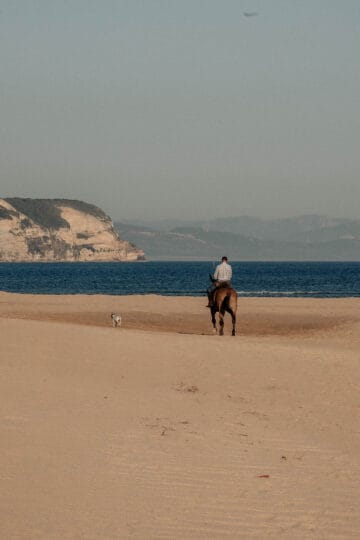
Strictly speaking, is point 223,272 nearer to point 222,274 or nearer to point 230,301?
point 222,274

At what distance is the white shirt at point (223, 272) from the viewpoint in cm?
2517

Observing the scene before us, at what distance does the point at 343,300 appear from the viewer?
162 ft

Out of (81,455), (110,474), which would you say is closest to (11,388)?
(81,455)

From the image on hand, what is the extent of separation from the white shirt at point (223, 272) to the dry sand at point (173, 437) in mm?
3361

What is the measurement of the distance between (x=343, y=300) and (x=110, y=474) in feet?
135

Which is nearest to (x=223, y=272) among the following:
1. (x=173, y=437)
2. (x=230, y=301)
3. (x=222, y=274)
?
(x=222, y=274)

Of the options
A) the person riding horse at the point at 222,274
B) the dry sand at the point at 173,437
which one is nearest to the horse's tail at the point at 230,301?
the person riding horse at the point at 222,274

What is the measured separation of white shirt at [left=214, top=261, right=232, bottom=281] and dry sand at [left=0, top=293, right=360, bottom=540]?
3.36 meters

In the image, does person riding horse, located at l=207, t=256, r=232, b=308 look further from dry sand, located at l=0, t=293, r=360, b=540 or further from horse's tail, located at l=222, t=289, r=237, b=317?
dry sand, located at l=0, t=293, r=360, b=540

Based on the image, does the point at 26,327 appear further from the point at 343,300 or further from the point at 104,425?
the point at 343,300

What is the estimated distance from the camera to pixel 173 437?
1148 centimetres

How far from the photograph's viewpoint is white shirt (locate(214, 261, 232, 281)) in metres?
25.2

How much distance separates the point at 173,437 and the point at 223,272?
557 inches

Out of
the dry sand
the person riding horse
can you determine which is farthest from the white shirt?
the dry sand
